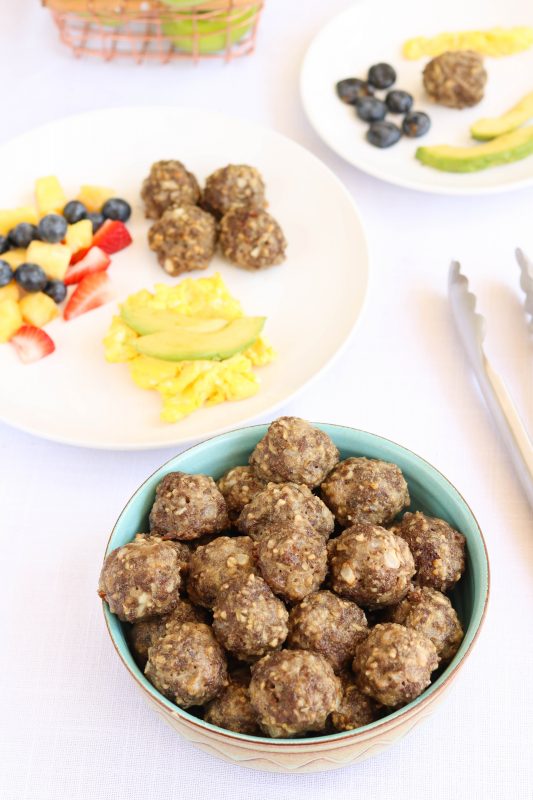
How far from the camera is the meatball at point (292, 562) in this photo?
3.92 feet

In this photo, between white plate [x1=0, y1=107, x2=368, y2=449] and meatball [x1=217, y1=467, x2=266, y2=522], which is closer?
meatball [x1=217, y1=467, x2=266, y2=522]

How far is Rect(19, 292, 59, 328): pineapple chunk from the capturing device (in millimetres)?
1980

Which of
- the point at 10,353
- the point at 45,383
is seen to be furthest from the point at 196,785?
the point at 10,353

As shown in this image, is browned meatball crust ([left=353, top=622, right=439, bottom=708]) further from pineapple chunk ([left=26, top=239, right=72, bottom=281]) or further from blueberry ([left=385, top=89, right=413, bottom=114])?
blueberry ([left=385, top=89, right=413, bottom=114])

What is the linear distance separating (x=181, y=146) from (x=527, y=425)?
4.04 ft

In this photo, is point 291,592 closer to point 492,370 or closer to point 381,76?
point 492,370

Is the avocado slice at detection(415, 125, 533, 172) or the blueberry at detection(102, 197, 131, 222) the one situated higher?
the avocado slice at detection(415, 125, 533, 172)

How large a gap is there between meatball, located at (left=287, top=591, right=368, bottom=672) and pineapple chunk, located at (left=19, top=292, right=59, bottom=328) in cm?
109

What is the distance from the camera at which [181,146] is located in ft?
7.55

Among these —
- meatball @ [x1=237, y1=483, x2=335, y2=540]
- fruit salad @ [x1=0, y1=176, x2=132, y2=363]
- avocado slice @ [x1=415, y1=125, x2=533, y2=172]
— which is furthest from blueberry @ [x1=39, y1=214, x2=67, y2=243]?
meatball @ [x1=237, y1=483, x2=335, y2=540]

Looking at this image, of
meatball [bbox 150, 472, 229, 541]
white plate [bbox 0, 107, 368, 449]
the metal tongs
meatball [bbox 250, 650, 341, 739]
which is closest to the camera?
meatball [bbox 250, 650, 341, 739]

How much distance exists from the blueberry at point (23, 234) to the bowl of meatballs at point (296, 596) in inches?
38.4

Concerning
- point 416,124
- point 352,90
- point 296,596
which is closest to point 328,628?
point 296,596

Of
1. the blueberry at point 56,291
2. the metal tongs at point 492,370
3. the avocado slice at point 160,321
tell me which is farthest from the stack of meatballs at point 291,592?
the blueberry at point 56,291
